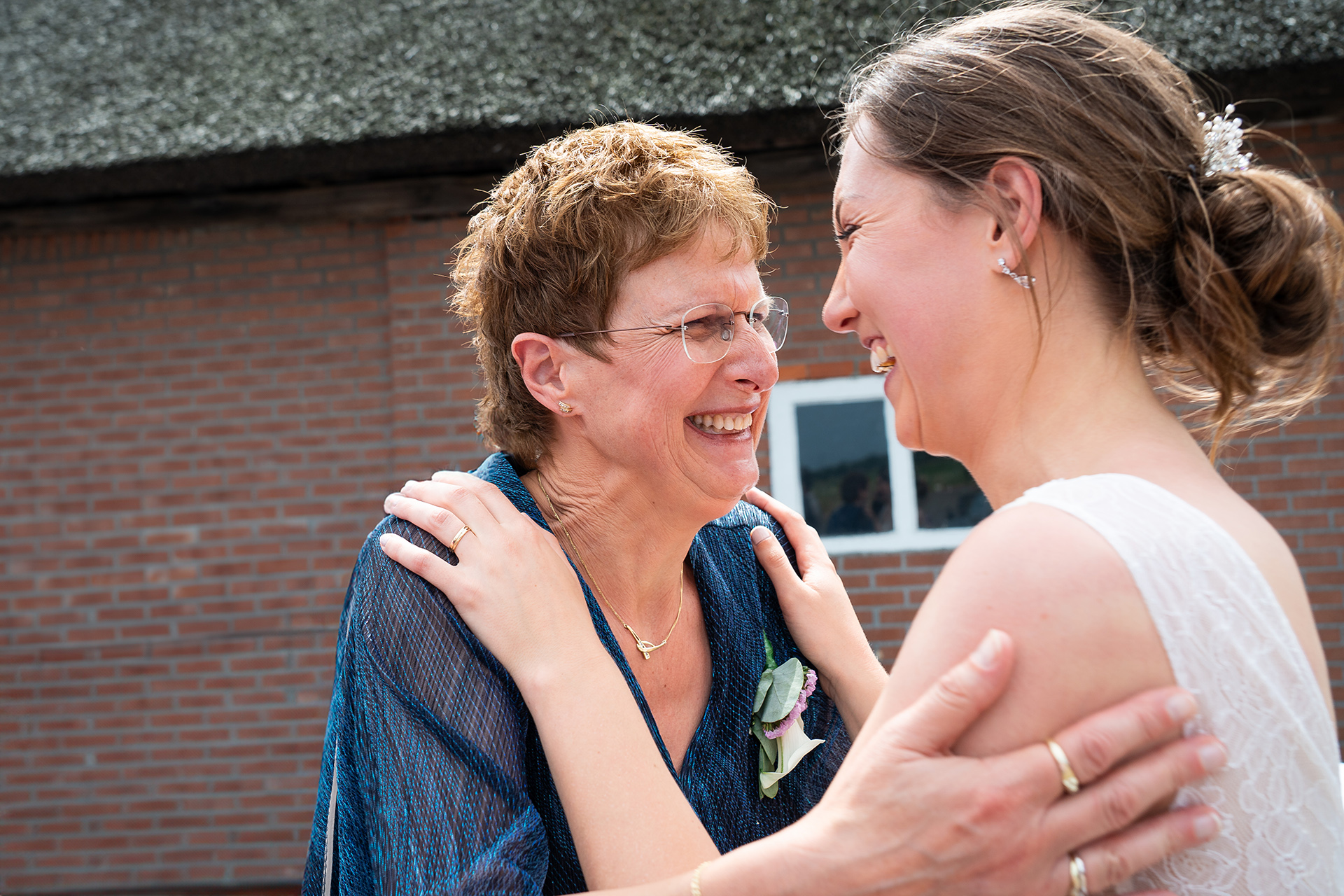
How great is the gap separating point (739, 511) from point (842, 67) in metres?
3.29

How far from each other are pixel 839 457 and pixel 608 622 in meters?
3.62

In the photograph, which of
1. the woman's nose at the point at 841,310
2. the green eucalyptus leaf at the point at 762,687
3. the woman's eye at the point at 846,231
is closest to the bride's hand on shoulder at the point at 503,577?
the green eucalyptus leaf at the point at 762,687

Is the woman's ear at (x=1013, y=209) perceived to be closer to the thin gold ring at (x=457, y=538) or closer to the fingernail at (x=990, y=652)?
the fingernail at (x=990, y=652)

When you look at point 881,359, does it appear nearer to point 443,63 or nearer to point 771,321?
point 771,321

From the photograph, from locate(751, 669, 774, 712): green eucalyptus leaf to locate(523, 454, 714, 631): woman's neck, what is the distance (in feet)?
0.79

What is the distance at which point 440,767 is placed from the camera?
161 centimetres

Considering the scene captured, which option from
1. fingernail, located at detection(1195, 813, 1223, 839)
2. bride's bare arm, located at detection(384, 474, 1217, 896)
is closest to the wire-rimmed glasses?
bride's bare arm, located at detection(384, 474, 1217, 896)

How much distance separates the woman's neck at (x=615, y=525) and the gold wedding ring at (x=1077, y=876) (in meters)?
1.11

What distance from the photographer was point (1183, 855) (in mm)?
1208

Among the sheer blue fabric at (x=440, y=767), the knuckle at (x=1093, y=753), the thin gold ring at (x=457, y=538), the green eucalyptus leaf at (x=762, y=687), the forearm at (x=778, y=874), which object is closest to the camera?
the knuckle at (x=1093, y=753)

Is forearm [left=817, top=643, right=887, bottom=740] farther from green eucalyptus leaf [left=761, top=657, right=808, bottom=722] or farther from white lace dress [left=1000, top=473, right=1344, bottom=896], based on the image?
white lace dress [left=1000, top=473, right=1344, bottom=896]

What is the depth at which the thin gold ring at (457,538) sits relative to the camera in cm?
179

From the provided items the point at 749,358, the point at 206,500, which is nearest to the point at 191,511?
the point at 206,500

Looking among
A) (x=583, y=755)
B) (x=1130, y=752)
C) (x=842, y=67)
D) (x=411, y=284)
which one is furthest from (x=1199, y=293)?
(x=411, y=284)
